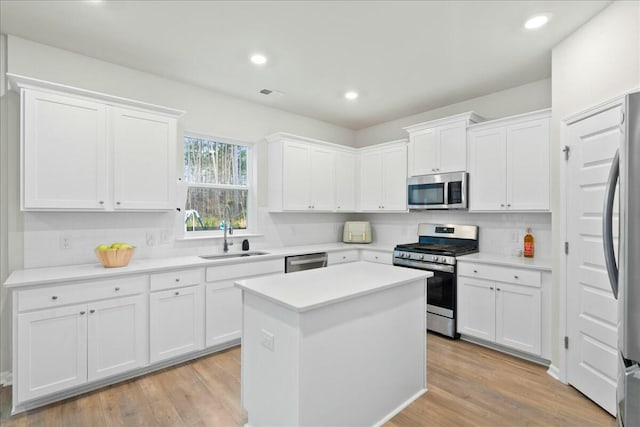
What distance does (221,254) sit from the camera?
3775mm

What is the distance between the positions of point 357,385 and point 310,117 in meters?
3.87

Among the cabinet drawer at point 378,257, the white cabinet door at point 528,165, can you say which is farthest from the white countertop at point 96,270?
the white cabinet door at point 528,165

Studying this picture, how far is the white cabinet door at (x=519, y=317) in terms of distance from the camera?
9.70ft

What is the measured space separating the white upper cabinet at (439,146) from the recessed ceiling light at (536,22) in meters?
1.22

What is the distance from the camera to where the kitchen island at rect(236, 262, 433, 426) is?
5.55 ft

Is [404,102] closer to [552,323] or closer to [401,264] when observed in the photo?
[401,264]

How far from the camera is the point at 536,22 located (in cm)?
243

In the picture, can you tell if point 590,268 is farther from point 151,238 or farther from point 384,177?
point 151,238

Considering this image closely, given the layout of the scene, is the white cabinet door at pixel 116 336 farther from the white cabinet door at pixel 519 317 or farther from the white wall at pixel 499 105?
the white wall at pixel 499 105

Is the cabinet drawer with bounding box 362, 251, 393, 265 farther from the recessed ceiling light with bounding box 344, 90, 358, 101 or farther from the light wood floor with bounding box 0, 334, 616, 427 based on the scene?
the recessed ceiling light with bounding box 344, 90, 358, 101

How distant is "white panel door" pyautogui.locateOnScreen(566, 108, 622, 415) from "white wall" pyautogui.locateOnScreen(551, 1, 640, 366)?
151 mm

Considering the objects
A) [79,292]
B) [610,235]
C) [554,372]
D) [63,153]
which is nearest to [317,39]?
[63,153]

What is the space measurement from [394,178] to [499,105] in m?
1.52

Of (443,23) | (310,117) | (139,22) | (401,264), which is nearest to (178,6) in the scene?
(139,22)
